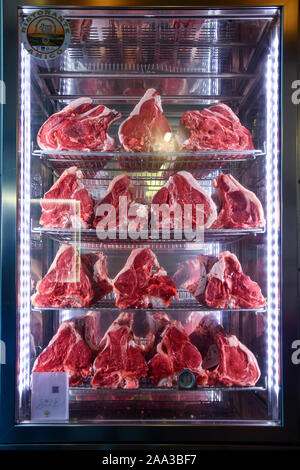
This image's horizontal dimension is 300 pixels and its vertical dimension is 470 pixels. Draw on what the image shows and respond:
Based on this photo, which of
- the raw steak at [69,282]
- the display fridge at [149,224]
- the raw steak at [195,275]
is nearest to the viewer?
the display fridge at [149,224]

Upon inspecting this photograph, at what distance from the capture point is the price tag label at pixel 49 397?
5.25ft

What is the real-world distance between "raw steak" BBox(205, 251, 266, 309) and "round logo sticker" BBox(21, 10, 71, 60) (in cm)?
128

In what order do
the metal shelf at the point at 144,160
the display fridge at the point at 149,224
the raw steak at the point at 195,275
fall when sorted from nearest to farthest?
1. the display fridge at the point at 149,224
2. the metal shelf at the point at 144,160
3. the raw steak at the point at 195,275

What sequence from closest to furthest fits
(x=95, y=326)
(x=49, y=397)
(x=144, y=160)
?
1. (x=49, y=397)
2. (x=144, y=160)
3. (x=95, y=326)

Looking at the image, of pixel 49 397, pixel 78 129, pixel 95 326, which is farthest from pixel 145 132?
pixel 49 397

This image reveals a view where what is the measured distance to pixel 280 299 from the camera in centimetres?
159

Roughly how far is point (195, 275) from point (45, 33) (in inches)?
54.5

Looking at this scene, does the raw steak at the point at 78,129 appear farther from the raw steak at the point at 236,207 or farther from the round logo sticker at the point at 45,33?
the raw steak at the point at 236,207

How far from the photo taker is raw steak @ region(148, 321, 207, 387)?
1.89m

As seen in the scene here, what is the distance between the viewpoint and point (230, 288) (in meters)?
1.92

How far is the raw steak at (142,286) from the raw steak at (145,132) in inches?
23.1

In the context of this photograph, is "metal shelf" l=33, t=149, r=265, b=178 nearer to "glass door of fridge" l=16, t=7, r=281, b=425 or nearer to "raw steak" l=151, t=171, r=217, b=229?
"glass door of fridge" l=16, t=7, r=281, b=425

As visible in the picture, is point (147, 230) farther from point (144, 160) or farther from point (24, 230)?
point (24, 230)

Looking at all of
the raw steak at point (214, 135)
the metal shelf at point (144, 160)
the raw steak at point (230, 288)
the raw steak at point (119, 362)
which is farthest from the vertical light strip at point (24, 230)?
the raw steak at point (230, 288)
